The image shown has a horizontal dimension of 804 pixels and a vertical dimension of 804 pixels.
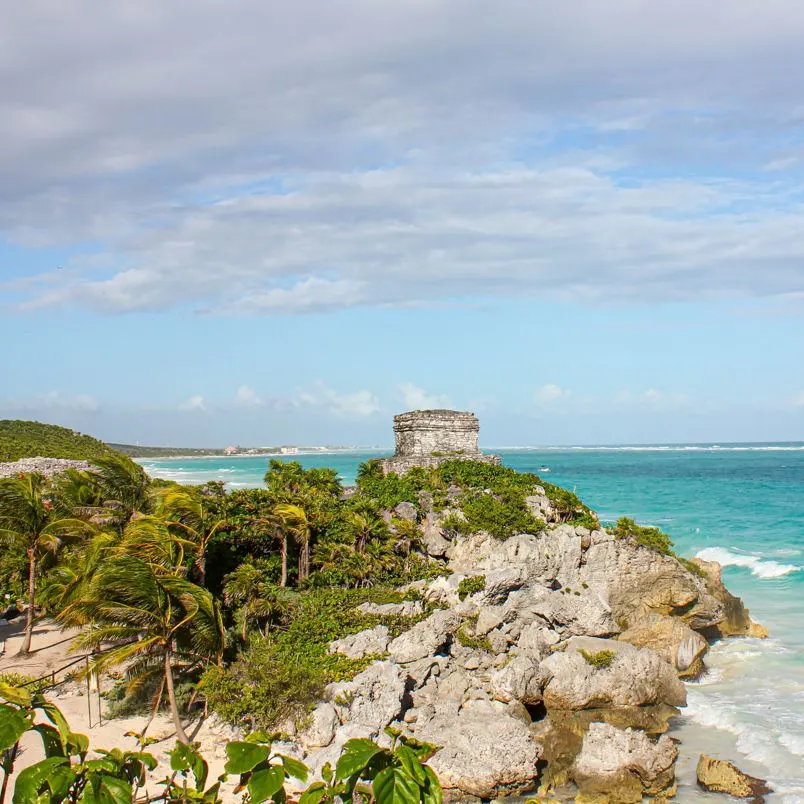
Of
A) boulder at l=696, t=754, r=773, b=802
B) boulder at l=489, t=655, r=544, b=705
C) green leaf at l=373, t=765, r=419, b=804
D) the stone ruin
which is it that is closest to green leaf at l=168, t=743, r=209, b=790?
green leaf at l=373, t=765, r=419, b=804

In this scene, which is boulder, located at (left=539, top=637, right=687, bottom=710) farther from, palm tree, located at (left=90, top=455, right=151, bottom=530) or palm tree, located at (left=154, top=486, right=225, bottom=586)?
palm tree, located at (left=90, top=455, right=151, bottom=530)

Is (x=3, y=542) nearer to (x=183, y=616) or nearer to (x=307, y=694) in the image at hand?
(x=183, y=616)

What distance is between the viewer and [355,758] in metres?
3.23

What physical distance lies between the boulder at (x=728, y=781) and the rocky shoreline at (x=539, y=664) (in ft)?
1.73

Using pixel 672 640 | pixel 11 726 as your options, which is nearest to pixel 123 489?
pixel 672 640

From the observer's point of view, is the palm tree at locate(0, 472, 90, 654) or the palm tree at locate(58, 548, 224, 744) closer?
the palm tree at locate(58, 548, 224, 744)

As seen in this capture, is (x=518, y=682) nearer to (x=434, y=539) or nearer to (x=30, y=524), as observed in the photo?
(x=434, y=539)

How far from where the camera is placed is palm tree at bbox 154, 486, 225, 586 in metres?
17.1

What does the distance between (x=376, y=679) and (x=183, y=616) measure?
12.4 feet

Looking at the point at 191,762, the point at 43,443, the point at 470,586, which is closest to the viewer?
the point at 191,762

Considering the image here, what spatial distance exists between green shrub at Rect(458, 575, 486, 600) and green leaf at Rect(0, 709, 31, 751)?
49.4ft

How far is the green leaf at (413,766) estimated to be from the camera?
318cm

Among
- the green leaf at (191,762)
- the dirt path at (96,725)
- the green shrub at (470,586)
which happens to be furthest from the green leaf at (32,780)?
the green shrub at (470,586)

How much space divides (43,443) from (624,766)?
171ft
